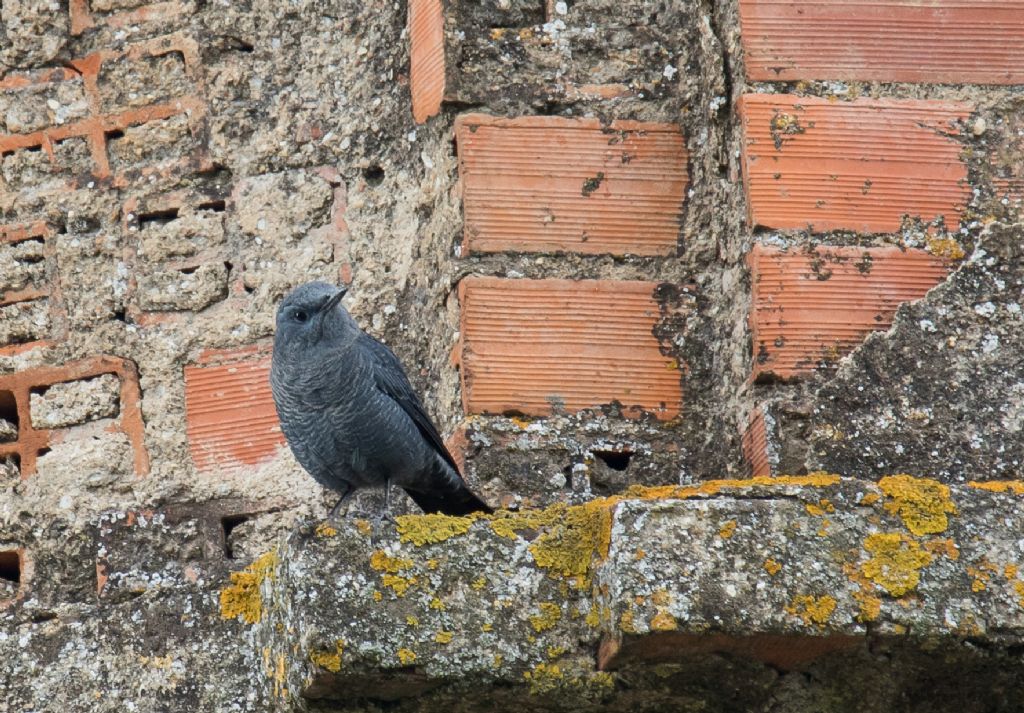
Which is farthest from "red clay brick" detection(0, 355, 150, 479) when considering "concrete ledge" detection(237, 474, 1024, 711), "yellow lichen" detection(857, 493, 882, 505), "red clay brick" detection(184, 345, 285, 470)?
"yellow lichen" detection(857, 493, 882, 505)

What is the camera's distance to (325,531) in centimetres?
325

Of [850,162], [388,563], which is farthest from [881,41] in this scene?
[388,563]

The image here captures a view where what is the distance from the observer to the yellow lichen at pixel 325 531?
10.7ft

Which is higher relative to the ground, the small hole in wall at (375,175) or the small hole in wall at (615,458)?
the small hole in wall at (375,175)

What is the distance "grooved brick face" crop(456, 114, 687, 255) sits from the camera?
391 cm

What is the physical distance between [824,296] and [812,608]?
79 cm

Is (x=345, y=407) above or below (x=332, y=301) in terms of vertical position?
below

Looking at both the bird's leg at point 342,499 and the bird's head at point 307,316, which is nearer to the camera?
the bird's head at point 307,316

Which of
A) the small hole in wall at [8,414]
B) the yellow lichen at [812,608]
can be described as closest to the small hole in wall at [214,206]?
the small hole in wall at [8,414]

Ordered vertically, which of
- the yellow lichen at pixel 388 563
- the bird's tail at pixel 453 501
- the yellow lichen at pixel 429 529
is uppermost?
the yellow lichen at pixel 429 529

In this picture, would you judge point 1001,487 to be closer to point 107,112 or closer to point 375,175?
point 375,175

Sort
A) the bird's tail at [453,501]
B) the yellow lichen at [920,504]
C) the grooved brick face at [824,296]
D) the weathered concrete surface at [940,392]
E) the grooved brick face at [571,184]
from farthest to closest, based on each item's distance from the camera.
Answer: the grooved brick face at [571,184] < the bird's tail at [453,501] < the grooved brick face at [824,296] < the weathered concrete surface at [940,392] < the yellow lichen at [920,504]

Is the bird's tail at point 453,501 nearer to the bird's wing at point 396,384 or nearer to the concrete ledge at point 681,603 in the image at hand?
the bird's wing at point 396,384

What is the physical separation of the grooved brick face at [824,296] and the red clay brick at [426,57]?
87 centimetres
